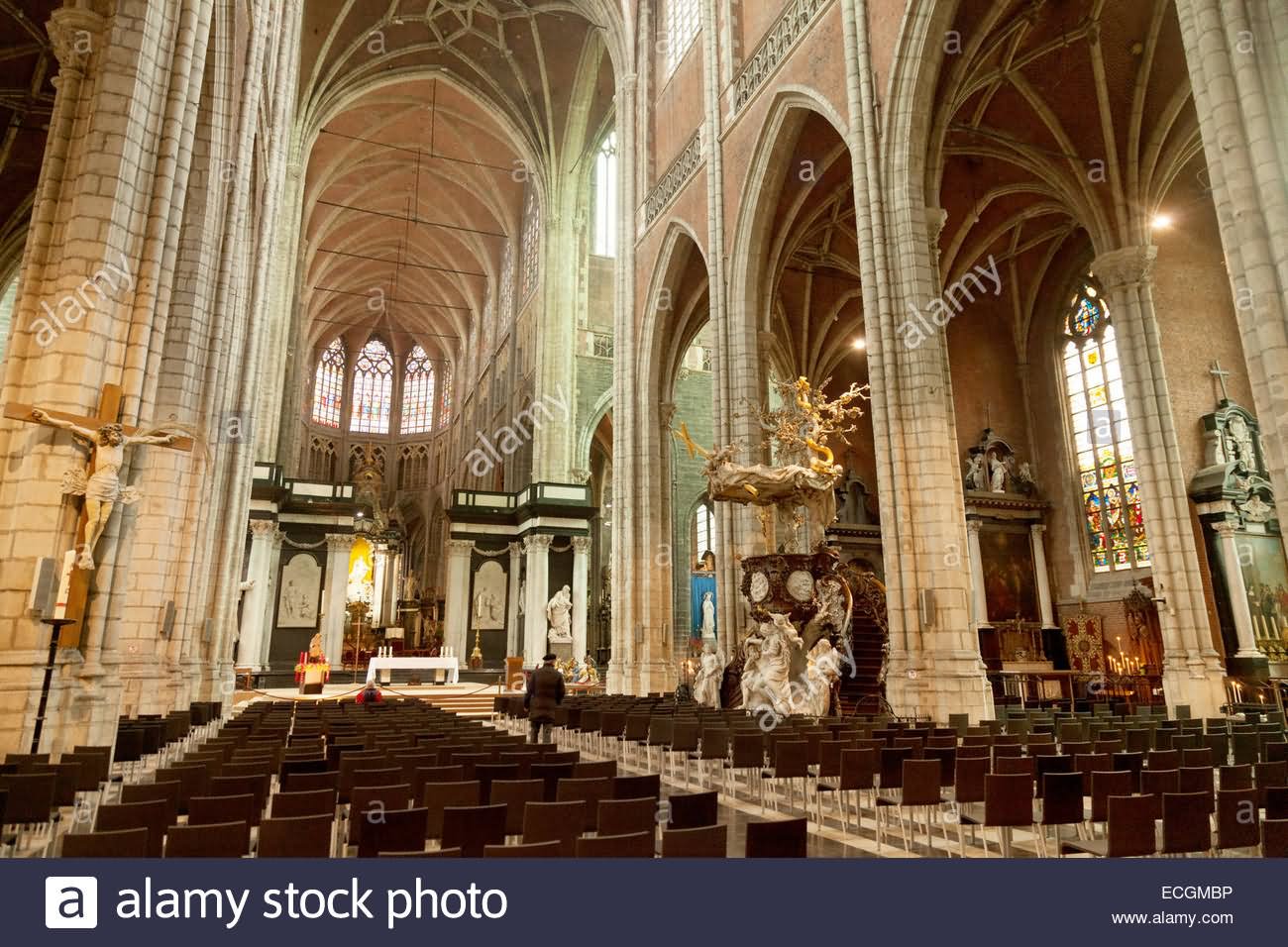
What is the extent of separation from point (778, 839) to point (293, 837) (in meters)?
1.91

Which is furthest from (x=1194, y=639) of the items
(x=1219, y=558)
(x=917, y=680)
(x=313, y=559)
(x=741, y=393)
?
(x=313, y=559)

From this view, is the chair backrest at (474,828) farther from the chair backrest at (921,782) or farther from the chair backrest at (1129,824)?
the chair backrest at (1129,824)

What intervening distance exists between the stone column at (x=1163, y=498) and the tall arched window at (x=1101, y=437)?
4.40 metres

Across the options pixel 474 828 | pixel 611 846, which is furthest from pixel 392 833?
pixel 611 846

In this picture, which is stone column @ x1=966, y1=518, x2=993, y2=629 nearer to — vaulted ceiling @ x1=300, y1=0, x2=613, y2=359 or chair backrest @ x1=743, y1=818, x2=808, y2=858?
chair backrest @ x1=743, y1=818, x2=808, y2=858

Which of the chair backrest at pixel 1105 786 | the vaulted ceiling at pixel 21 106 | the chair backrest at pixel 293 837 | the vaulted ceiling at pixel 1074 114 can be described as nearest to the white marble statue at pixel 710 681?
the vaulted ceiling at pixel 1074 114

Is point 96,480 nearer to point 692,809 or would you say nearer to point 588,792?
point 588,792

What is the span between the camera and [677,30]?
20094 mm

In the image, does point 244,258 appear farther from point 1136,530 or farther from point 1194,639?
point 1136,530

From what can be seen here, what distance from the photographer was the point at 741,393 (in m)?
15.3

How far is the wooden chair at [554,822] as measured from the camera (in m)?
3.28

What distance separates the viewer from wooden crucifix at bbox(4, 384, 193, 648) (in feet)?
20.5

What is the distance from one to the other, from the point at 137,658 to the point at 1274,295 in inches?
489
